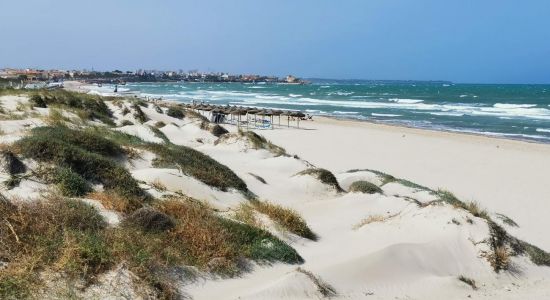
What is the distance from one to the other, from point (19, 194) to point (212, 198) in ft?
12.8

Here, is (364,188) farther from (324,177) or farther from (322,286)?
(322,286)

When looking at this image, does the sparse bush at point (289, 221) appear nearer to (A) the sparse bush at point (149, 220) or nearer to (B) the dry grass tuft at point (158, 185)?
(B) the dry grass tuft at point (158, 185)

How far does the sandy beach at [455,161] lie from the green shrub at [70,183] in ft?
30.0

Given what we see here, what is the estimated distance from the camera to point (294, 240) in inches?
324

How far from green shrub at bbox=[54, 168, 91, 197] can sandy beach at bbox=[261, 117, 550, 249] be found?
9.14 metres

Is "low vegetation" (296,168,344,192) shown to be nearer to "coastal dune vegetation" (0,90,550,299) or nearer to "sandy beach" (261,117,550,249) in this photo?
"coastal dune vegetation" (0,90,550,299)

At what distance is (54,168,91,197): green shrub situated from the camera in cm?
790

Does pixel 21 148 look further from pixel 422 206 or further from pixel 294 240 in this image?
pixel 422 206

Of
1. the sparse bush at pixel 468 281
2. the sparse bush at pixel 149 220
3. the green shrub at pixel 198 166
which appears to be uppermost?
the sparse bush at pixel 149 220

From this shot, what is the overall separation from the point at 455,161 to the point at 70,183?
1785 centimetres

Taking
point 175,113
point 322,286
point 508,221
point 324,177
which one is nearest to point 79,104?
point 175,113

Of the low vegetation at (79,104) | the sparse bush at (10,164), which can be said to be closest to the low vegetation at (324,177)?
the sparse bush at (10,164)

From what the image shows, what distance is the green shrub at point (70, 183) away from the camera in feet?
25.9

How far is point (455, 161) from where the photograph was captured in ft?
71.7
